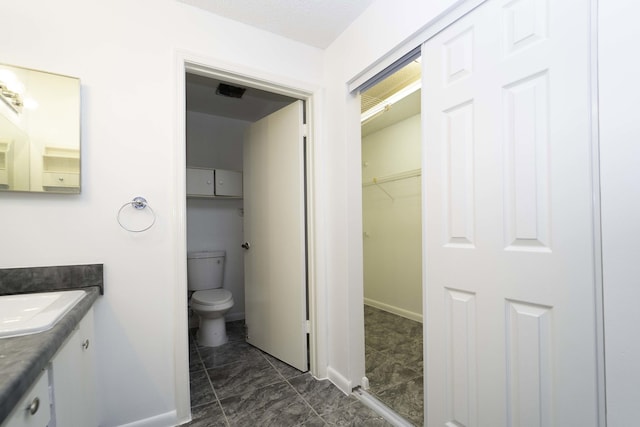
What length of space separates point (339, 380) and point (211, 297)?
1.36 meters

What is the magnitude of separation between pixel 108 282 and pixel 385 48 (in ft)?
Result: 6.16

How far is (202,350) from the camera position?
8.28 ft

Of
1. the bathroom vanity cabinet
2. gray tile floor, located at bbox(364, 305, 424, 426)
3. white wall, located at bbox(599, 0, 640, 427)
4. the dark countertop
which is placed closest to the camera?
the dark countertop

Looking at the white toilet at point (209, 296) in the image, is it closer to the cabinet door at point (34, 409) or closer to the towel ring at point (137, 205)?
the towel ring at point (137, 205)

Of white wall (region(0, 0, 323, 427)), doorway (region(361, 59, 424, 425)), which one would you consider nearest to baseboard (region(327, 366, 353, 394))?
doorway (region(361, 59, 424, 425))

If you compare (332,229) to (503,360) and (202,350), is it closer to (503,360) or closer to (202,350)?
(503,360)

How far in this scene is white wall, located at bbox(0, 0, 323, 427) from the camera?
1354 mm

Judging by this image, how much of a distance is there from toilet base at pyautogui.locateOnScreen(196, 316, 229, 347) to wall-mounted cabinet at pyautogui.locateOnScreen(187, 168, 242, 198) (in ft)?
4.03

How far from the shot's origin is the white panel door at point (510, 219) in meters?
0.92

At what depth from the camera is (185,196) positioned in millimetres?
1631

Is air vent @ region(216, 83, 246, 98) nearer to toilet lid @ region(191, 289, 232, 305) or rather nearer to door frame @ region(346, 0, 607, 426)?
door frame @ region(346, 0, 607, 426)

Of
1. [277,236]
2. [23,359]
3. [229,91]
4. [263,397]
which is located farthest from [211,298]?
[23,359]

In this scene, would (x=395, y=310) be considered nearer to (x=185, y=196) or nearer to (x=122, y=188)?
(x=185, y=196)

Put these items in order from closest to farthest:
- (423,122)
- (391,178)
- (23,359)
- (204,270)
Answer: (23,359), (423,122), (204,270), (391,178)
